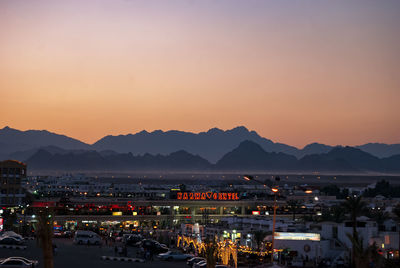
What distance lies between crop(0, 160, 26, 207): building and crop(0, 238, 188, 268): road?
32.9 meters

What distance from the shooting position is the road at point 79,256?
166 feet

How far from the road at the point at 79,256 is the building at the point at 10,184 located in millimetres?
32898

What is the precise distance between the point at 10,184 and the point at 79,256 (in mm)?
43758

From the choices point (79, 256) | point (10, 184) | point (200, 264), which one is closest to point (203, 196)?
point (10, 184)

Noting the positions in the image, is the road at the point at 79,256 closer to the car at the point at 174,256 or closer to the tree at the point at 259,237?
the car at the point at 174,256

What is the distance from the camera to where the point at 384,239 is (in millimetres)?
58438

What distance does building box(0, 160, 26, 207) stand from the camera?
94188 mm

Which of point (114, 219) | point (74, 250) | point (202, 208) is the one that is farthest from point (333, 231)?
point (202, 208)

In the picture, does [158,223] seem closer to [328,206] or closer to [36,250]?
[328,206]

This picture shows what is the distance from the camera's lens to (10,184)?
95.1 metres

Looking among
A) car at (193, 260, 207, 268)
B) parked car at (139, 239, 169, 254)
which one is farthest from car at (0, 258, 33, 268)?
parked car at (139, 239, 169, 254)

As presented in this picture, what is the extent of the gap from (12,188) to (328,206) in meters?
59.6

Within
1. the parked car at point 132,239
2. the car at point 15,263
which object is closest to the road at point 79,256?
the car at point 15,263

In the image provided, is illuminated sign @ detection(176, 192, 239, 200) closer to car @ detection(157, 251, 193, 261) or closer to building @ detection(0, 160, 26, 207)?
building @ detection(0, 160, 26, 207)
